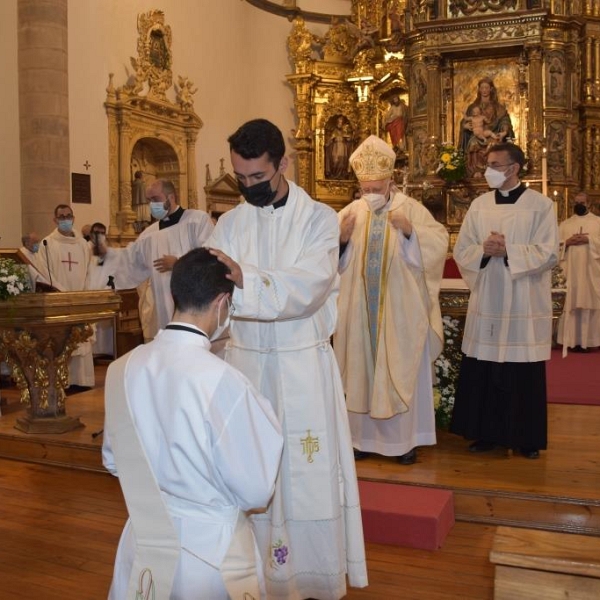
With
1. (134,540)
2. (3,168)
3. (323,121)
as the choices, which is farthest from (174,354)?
(323,121)

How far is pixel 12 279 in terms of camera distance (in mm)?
6168

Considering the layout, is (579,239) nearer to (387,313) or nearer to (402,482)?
(387,313)

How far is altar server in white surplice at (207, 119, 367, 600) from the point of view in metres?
3.25

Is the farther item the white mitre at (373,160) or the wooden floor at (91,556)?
the white mitre at (373,160)

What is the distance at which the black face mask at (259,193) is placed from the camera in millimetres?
3251

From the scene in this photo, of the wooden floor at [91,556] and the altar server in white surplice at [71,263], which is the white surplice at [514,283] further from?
the altar server in white surplice at [71,263]

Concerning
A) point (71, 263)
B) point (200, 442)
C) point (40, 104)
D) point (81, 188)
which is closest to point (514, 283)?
point (200, 442)

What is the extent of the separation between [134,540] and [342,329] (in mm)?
3104

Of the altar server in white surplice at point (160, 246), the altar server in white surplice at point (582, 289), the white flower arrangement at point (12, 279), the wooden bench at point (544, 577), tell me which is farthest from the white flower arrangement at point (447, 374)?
the altar server in white surplice at point (582, 289)

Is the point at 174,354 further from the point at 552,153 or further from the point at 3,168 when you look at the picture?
the point at 552,153

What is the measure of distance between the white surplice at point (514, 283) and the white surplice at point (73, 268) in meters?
4.70

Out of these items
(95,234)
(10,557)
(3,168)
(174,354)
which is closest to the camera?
(174,354)

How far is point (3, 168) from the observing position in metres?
11.3

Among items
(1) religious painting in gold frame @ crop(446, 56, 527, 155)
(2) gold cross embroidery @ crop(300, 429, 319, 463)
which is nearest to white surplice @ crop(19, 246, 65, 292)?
(2) gold cross embroidery @ crop(300, 429, 319, 463)
